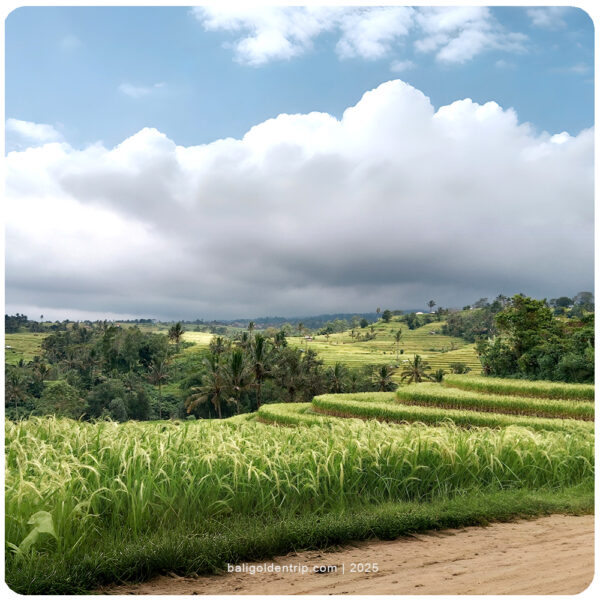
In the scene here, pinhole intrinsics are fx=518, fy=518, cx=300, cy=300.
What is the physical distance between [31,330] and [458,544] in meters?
49.1

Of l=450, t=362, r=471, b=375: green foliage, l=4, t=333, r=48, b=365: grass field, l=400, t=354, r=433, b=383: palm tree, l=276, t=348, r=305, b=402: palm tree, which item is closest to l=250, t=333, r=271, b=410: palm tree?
l=276, t=348, r=305, b=402: palm tree

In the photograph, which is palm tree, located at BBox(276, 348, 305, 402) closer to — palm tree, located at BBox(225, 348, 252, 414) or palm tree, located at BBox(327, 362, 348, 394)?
palm tree, located at BBox(327, 362, 348, 394)

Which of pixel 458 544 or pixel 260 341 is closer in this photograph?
pixel 458 544

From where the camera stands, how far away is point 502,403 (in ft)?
49.2

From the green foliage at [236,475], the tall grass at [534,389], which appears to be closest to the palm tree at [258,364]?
the tall grass at [534,389]

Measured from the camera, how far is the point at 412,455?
627cm

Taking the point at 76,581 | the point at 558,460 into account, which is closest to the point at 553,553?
the point at 558,460

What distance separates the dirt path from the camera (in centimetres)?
378

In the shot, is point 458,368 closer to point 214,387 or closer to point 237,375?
point 237,375

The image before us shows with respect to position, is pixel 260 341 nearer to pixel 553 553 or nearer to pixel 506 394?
pixel 506 394

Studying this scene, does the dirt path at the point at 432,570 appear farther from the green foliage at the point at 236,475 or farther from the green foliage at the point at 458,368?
the green foliage at the point at 458,368

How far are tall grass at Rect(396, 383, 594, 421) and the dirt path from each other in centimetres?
1018

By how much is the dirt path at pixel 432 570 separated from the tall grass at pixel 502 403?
33.4 feet

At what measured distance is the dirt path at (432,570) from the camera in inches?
149
